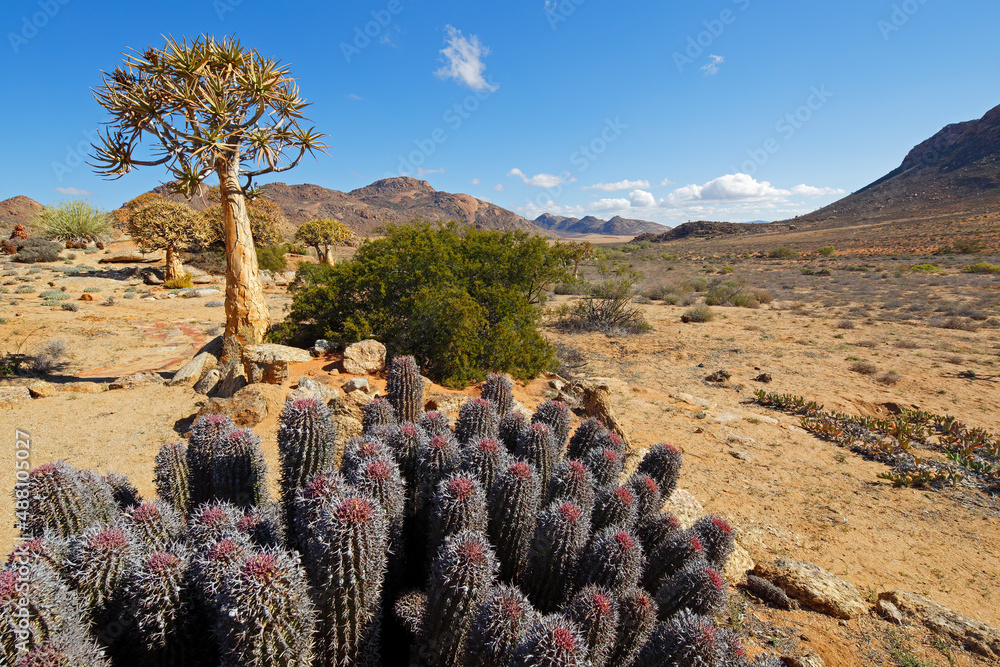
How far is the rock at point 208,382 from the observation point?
7920mm

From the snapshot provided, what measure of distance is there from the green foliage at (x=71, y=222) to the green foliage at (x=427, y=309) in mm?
29258

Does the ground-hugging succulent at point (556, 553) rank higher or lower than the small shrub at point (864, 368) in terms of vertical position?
higher

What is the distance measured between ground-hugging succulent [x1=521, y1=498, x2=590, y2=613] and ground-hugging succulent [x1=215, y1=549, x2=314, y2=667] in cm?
131

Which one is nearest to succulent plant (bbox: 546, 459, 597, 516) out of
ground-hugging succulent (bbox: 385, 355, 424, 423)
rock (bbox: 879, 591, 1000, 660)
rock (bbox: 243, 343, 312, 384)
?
ground-hugging succulent (bbox: 385, 355, 424, 423)

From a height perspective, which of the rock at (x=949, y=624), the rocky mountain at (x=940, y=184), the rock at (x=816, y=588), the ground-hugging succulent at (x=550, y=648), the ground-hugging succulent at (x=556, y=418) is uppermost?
the rocky mountain at (x=940, y=184)

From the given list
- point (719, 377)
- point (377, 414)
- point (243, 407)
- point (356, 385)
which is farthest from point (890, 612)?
point (719, 377)

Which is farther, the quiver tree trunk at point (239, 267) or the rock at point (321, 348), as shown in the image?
the rock at point (321, 348)

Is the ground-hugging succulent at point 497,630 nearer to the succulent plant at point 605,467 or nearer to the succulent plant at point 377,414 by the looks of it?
the succulent plant at point 605,467

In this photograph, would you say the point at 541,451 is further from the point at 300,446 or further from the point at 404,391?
the point at 404,391

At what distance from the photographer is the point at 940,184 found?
59.3 meters

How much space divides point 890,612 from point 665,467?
7.38 ft

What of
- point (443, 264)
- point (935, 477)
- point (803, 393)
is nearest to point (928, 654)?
point (935, 477)

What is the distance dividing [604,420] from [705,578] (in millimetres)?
4624

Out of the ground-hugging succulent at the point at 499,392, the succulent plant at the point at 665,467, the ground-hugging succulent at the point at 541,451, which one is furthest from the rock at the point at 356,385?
the succulent plant at the point at 665,467
